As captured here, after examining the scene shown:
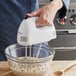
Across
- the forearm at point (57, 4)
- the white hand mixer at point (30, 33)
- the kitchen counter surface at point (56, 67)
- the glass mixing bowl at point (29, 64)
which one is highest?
the forearm at point (57, 4)

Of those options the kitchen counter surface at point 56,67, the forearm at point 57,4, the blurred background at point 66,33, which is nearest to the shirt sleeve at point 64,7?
the forearm at point 57,4

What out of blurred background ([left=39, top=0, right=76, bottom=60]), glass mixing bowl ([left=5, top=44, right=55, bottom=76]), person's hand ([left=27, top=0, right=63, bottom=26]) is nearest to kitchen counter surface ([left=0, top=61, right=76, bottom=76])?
glass mixing bowl ([left=5, top=44, right=55, bottom=76])

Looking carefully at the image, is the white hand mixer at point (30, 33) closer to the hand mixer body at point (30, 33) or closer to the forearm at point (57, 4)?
the hand mixer body at point (30, 33)

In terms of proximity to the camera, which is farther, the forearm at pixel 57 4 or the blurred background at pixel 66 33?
the blurred background at pixel 66 33

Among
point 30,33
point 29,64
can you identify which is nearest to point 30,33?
point 30,33

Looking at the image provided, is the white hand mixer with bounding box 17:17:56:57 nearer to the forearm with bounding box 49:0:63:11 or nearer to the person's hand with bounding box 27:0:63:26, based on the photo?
the person's hand with bounding box 27:0:63:26

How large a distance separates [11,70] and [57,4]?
1.18 feet

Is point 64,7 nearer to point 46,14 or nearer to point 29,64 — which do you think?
point 46,14

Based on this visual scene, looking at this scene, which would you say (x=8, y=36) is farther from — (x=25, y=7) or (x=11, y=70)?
(x=11, y=70)

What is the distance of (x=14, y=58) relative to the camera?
940 millimetres

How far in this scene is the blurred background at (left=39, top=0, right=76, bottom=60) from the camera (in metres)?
1.81

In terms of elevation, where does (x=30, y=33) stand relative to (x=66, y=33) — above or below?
above

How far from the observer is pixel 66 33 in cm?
184

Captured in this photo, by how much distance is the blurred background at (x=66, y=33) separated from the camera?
1.81 meters
